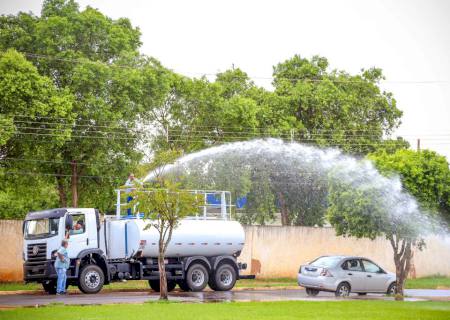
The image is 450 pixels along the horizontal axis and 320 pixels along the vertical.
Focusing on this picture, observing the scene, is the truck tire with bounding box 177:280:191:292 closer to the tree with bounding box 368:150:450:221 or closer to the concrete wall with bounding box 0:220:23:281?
the concrete wall with bounding box 0:220:23:281

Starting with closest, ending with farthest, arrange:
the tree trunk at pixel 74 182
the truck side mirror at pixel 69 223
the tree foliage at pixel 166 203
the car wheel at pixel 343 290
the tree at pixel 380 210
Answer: the tree foliage at pixel 166 203 < the tree at pixel 380 210 < the truck side mirror at pixel 69 223 < the car wheel at pixel 343 290 < the tree trunk at pixel 74 182

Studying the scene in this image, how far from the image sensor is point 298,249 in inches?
1752

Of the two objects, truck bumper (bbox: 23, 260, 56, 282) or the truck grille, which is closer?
truck bumper (bbox: 23, 260, 56, 282)

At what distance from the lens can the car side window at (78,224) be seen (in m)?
31.5

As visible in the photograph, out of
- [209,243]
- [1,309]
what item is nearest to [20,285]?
[209,243]

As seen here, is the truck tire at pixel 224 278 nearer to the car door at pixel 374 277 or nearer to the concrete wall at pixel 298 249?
the car door at pixel 374 277

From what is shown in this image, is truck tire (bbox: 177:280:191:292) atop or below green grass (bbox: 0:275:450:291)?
atop

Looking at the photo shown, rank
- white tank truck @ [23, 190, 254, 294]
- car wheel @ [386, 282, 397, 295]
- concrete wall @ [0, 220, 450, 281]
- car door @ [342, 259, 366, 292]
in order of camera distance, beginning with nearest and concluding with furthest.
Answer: white tank truck @ [23, 190, 254, 294], car door @ [342, 259, 366, 292], car wheel @ [386, 282, 397, 295], concrete wall @ [0, 220, 450, 281]

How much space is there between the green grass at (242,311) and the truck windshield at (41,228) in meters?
7.93

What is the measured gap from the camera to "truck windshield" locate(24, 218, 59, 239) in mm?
31469

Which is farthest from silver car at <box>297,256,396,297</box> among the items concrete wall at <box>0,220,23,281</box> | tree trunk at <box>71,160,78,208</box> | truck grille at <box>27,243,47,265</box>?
tree trunk at <box>71,160,78,208</box>

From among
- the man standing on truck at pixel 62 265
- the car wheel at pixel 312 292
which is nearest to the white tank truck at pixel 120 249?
the man standing on truck at pixel 62 265

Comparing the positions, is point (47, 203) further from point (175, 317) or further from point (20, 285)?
point (175, 317)

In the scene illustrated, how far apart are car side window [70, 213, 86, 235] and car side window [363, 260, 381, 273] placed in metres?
10.7
